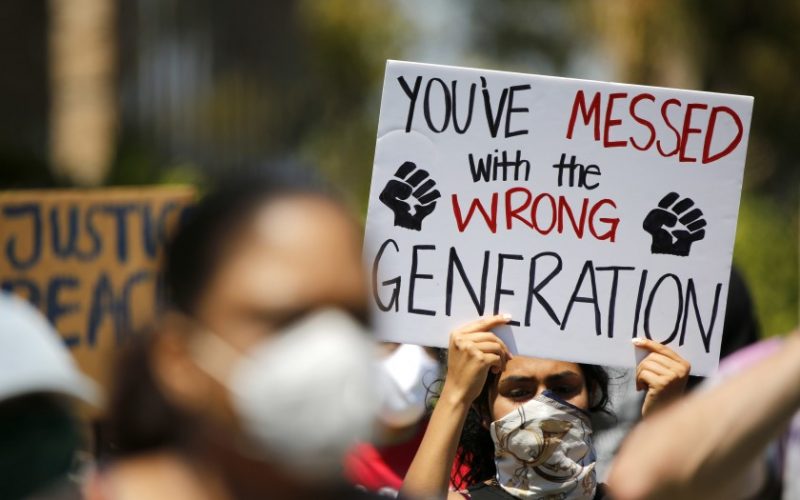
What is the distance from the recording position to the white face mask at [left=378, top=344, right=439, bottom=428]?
10.8 feet

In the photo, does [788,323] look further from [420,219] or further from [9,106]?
[9,106]

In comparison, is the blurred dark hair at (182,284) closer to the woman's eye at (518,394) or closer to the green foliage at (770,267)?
the woman's eye at (518,394)

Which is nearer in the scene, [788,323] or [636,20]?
[788,323]

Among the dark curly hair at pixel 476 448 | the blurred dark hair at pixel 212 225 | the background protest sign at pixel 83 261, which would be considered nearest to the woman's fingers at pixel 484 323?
the dark curly hair at pixel 476 448

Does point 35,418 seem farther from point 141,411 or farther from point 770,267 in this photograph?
point 770,267

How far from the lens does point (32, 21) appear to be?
47.8ft

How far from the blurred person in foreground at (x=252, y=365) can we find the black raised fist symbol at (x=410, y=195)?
49.7 inches

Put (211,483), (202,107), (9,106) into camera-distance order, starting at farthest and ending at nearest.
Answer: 1. (202,107)
2. (9,106)
3. (211,483)

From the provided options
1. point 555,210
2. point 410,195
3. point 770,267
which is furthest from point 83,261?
point 770,267

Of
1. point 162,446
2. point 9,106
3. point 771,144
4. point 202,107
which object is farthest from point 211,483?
point 771,144

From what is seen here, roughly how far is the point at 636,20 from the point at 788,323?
13.6 feet

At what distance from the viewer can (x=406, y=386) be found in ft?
11.0

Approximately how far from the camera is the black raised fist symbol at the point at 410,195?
9.75 ft

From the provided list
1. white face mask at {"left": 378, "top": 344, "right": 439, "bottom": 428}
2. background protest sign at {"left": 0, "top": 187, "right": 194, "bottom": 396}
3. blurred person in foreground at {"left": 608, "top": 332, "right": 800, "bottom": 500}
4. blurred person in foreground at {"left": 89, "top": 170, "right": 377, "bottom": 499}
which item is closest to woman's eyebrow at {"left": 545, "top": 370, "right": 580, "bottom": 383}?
white face mask at {"left": 378, "top": 344, "right": 439, "bottom": 428}
